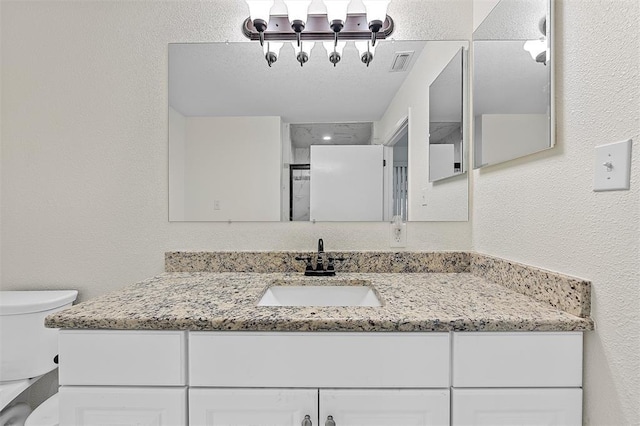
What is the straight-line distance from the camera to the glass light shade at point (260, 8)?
1.29 metres

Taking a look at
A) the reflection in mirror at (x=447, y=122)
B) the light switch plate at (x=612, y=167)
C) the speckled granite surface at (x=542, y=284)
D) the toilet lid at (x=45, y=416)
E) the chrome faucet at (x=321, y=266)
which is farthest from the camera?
the reflection in mirror at (x=447, y=122)

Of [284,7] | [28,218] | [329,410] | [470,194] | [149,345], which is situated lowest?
[329,410]

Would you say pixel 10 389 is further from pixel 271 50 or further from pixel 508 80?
pixel 508 80

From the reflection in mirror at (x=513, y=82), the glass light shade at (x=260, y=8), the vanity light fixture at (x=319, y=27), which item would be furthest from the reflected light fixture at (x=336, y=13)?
the reflection in mirror at (x=513, y=82)

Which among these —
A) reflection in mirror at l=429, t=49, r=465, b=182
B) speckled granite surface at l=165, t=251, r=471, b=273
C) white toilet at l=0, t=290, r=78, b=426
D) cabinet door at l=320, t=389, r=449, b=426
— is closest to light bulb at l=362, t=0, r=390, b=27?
reflection in mirror at l=429, t=49, r=465, b=182

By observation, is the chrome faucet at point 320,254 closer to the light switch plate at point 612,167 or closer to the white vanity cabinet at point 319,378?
the white vanity cabinet at point 319,378

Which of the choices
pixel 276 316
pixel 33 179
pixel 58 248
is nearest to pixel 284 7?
pixel 276 316

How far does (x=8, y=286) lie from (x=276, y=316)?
1439mm

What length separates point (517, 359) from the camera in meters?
0.80

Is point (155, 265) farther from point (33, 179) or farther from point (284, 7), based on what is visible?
point (284, 7)

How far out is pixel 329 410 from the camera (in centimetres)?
81

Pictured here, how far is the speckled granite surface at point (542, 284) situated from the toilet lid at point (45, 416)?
5.39ft

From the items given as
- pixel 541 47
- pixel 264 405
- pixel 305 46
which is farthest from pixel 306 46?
pixel 264 405

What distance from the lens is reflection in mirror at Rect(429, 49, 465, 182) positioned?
143cm
